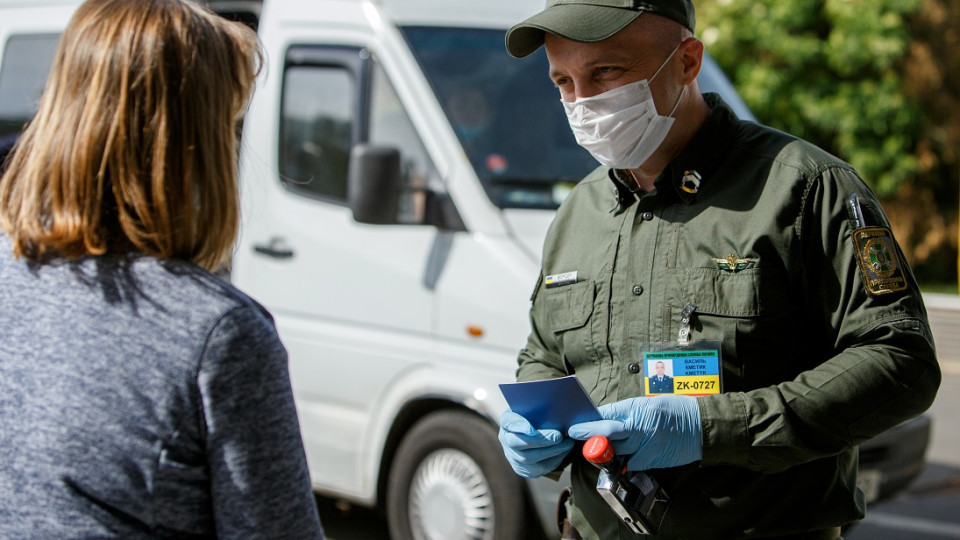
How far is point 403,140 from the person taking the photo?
14.9ft

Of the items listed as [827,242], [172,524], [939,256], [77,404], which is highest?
[827,242]

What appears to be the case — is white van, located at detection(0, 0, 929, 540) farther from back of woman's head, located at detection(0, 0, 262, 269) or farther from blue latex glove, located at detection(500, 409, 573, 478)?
back of woman's head, located at detection(0, 0, 262, 269)

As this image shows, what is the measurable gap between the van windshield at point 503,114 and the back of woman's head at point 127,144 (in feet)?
9.07

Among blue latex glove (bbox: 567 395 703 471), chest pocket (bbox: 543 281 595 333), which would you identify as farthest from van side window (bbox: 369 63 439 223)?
blue latex glove (bbox: 567 395 703 471)

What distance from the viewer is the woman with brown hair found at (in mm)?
1425

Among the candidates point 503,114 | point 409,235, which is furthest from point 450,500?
point 503,114

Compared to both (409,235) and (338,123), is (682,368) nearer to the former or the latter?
(409,235)

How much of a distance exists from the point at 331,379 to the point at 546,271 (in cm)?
244

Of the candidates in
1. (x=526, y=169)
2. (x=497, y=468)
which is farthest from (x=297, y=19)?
(x=497, y=468)

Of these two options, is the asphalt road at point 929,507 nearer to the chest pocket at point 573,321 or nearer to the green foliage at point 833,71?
the chest pocket at point 573,321

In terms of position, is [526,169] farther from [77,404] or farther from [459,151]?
[77,404]

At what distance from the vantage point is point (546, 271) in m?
2.42

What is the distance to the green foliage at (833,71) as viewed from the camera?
616 inches

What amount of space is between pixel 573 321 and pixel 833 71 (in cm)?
1571
